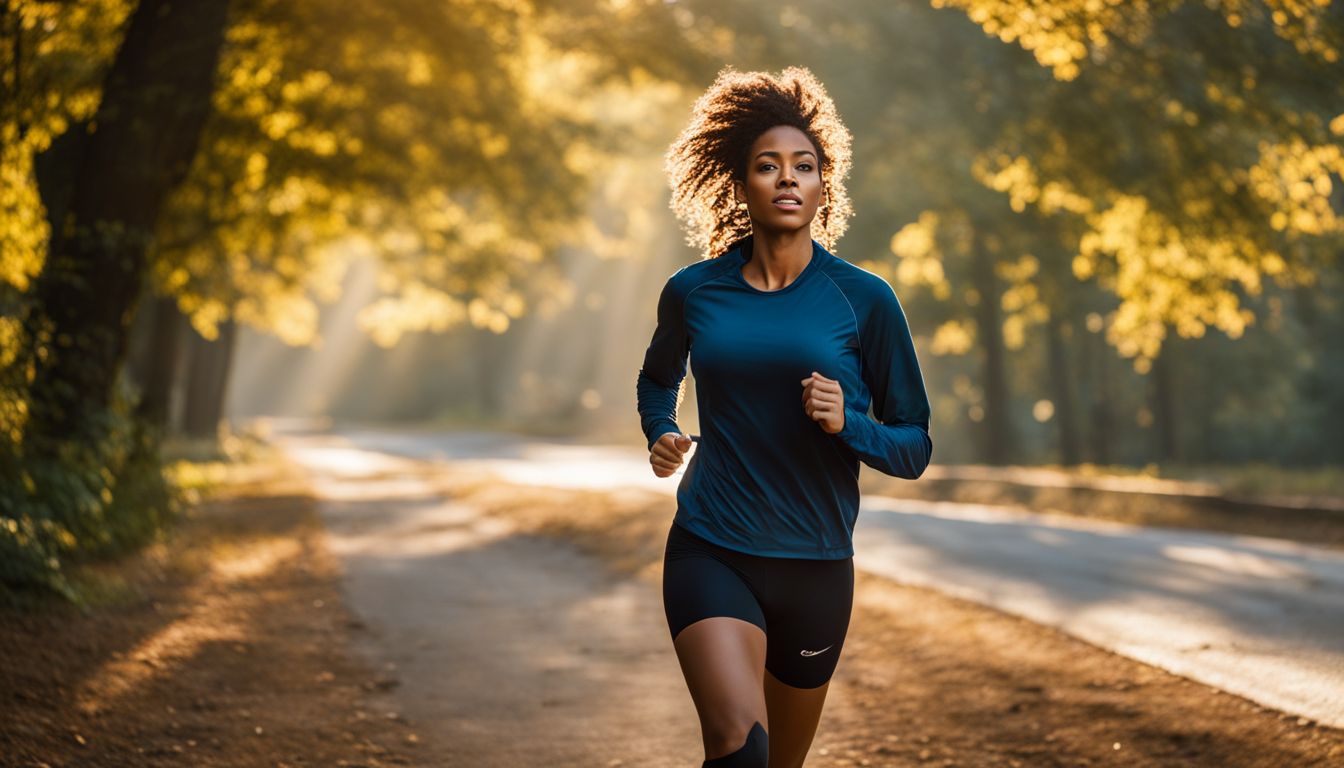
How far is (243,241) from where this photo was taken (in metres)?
19.8

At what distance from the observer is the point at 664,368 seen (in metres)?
4.01

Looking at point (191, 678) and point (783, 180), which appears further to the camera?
point (191, 678)

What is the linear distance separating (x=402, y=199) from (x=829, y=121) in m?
16.9

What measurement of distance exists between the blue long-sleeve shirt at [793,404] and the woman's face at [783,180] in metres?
0.15

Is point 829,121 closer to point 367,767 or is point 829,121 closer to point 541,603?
point 367,767

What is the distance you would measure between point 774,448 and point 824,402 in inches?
11.4

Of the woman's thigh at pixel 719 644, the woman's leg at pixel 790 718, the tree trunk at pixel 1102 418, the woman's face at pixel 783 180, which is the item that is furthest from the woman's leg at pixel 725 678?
the tree trunk at pixel 1102 418

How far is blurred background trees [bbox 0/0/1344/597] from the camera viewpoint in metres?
11.2

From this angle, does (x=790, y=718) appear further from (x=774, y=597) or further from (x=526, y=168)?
(x=526, y=168)

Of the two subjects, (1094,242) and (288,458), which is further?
(288,458)

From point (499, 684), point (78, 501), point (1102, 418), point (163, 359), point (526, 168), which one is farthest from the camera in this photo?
point (1102, 418)

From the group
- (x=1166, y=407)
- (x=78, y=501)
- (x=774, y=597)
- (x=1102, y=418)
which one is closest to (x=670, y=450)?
(x=774, y=597)

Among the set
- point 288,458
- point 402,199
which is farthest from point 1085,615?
point 288,458

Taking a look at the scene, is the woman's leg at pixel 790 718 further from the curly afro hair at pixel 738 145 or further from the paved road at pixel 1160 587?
the paved road at pixel 1160 587
